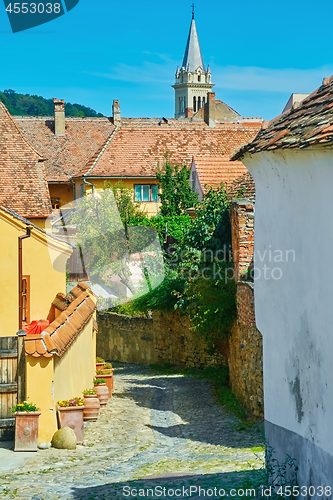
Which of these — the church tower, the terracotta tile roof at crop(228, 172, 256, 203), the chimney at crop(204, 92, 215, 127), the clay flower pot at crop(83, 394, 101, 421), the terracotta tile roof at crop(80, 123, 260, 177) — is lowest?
the clay flower pot at crop(83, 394, 101, 421)

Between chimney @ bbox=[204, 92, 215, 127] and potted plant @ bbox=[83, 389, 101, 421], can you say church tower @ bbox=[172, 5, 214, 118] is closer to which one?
chimney @ bbox=[204, 92, 215, 127]


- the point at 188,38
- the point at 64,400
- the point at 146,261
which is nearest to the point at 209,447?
the point at 64,400

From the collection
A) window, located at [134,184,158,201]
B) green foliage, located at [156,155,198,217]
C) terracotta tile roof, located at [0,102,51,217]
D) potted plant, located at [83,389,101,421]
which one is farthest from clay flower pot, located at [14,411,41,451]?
window, located at [134,184,158,201]

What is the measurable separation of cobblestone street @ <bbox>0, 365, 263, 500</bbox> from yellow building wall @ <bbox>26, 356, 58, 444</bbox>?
1.44 ft

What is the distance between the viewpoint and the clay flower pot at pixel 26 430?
1041cm

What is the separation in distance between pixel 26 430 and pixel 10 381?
0.90 metres

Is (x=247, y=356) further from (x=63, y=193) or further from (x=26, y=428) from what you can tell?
(x=63, y=193)

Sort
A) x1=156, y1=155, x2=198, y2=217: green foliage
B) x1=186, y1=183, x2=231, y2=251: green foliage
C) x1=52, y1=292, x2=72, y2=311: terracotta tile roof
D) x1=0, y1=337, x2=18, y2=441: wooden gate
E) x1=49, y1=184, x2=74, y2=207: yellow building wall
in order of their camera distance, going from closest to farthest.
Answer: x1=0, y1=337, x2=18, y2=441: wooden gate, x1=52, y1=292, x2=72, y2=311: terracotta tile roof, x1=186, y1=183, x2=231, y2=251: green foliage, x1=156, y1=155, x2=198, y2=217: green foliage, x1=49, y1=184, x2=74, y2=207: yellow building wall

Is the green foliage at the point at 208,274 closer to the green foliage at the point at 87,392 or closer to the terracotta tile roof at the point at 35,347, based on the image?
the green foliage at the point at 87,392

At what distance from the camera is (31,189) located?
25.7 meters

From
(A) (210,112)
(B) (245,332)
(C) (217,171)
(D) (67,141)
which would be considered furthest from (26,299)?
(A) (210,112)

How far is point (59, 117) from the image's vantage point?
1826 inches

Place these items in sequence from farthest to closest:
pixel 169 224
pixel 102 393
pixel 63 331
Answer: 1. pixel 169 224
2. pixel 102 393
3. pixel 63 331

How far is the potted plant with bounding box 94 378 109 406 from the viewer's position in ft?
49.5
